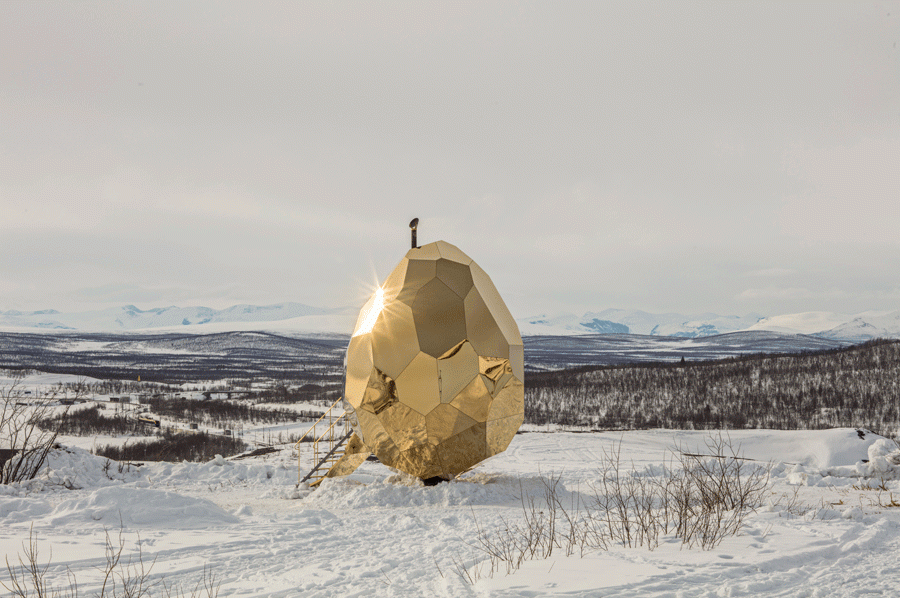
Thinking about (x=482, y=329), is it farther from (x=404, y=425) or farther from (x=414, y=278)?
(x=404, y=425)

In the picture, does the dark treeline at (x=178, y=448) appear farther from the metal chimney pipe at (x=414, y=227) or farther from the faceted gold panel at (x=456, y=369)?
the faceted gold panel at (x=456, y=369)

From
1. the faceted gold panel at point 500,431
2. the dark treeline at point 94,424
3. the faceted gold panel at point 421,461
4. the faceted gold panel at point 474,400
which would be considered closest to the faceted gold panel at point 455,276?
the faceted gold panel at point 474,400

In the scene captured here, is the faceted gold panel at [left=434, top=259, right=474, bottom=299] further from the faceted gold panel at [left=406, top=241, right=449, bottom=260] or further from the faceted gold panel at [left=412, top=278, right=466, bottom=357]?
the faceted gold panel at [left=406, top=241, right=449, bottom=260]

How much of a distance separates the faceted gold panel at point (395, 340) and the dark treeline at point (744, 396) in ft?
92.6

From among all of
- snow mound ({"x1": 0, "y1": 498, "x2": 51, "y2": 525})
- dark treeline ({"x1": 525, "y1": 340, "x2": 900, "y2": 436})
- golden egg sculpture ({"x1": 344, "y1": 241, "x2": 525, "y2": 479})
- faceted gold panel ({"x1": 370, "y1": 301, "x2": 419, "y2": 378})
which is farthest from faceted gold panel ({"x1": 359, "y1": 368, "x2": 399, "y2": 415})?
dark treeline ({"x1": 525, "y1": 340, "x2": 900, "y2": 436})

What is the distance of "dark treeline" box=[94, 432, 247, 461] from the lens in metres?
24.9

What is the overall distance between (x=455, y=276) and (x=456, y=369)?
1773mm

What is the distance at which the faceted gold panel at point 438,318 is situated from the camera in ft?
31.6

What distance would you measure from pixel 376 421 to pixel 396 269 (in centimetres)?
291

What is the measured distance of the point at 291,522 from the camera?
823 cm

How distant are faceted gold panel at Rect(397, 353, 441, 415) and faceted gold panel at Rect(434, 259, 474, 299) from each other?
1402mm

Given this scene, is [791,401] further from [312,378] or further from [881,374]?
[312,378]

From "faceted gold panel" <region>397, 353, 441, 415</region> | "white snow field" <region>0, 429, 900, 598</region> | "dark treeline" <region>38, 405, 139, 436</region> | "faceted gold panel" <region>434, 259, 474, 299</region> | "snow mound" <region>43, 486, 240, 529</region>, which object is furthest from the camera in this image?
"dark treeline" <region>38, 405, 139, 436</region>

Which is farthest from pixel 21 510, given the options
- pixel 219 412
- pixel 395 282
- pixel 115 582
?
pixel 219 412
